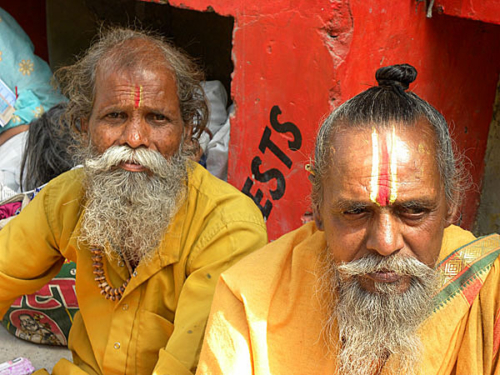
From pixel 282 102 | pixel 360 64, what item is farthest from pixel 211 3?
pixel 360 64

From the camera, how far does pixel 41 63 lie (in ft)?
19.7

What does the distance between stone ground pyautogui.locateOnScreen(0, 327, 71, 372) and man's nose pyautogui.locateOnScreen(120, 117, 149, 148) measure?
176 centimetres

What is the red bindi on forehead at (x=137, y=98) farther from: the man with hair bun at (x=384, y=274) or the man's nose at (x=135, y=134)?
the man with hair bun at (x=384, y=274)

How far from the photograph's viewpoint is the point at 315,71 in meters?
3.19

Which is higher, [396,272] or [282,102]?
[282,102]

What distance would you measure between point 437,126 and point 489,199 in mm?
2357

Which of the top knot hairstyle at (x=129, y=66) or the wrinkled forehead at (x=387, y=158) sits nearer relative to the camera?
the wrinkled forehead at (x=387, y=158)

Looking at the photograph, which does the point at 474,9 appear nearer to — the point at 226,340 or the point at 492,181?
the point at 492,181

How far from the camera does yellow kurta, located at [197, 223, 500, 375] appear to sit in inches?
75.9

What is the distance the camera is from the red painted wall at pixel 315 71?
10.2 ft

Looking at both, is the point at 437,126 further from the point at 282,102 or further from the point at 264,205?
the point at 264,205

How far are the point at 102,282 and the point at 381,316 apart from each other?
1348 mm

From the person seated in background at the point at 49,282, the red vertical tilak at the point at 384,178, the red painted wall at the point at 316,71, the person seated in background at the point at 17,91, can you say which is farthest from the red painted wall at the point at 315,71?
the person seated in background at the point at 17,91

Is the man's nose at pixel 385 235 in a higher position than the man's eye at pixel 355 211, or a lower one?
lower
